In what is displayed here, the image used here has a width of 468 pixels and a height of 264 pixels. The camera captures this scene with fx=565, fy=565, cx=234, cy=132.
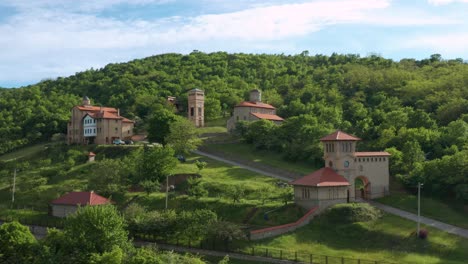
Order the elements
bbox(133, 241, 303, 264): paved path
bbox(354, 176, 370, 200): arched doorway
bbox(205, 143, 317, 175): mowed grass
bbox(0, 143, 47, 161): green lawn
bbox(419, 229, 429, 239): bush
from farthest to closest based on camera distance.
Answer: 1. bbox(0, 143, 47, 161): green lawn
2. bbox(205, 143, 317, 175): mowed grass
3. bbox(354, 176, 370, 200): arched doorway
4. bbox(419, 229, 429, 239): bush
5. bbox(133, 241, 303, 264): paved path

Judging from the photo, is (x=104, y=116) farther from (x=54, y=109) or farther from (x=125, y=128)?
(x=54, y=109)

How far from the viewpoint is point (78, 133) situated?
9550cm

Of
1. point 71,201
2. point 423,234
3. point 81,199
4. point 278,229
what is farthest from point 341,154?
point 71,201

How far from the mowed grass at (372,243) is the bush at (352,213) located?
1.71 ft

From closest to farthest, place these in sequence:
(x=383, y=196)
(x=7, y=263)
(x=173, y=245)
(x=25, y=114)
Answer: (x=7, y=263), (x=173, y=245), (x=383, y=196), (x=25, y=114)

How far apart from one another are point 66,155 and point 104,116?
917 centimetres

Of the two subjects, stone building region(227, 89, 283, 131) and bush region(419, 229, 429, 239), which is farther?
stone building region(227, 89, 283, 131)

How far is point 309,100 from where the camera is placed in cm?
11500

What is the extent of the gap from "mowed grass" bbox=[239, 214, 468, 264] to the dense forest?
30.6 ft

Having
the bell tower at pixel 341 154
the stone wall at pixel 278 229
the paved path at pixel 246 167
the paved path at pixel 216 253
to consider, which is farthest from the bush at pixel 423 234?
the paved path at pixel 246 167

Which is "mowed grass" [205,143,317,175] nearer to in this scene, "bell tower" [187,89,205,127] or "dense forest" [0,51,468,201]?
"dense forest" [0,51,468,201]

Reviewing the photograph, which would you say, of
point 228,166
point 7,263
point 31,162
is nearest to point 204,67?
point 31,162

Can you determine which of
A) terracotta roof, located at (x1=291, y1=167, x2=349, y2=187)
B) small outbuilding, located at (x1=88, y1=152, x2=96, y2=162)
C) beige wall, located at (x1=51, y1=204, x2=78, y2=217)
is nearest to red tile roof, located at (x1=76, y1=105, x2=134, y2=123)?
small outbuilding, located at (x1=88, y1=152, x2=96, y2=162)

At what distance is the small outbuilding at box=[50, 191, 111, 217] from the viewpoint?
63.5 metres
